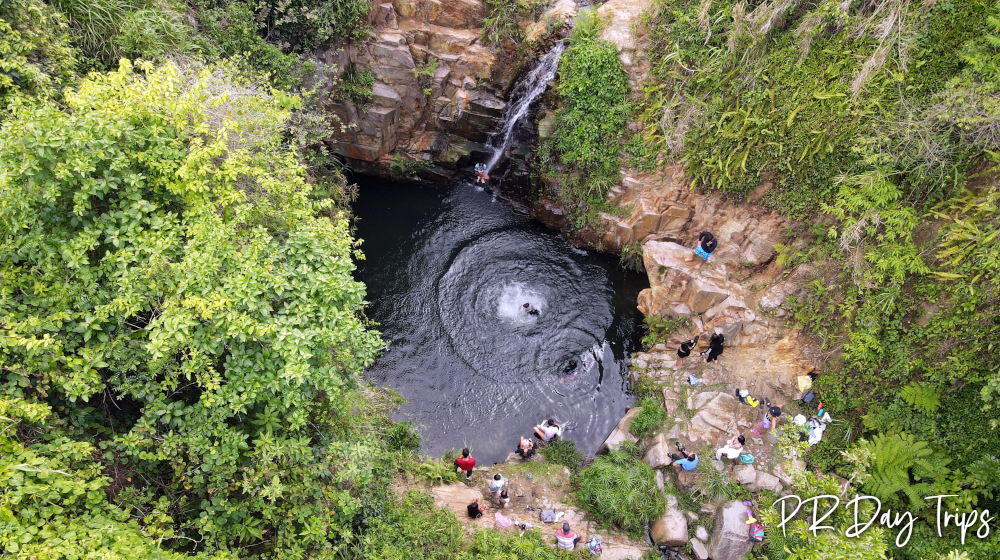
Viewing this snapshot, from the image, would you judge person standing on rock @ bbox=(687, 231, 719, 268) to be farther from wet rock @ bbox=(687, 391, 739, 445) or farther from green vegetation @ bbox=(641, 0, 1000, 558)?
wet rock @ bbox=(687, 391, 739, 445)

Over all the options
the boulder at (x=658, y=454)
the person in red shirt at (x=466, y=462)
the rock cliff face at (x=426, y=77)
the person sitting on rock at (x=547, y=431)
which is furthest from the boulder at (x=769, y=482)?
the rock cliff face at (x=426, y=77)

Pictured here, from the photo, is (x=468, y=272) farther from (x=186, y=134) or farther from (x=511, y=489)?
(x=186, y=134)

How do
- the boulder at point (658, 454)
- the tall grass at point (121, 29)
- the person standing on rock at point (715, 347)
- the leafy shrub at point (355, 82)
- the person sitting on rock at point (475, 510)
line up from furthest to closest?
the leafy shrub at point (355, 82) → the person standing on rock at point (715, 347) → the boulder at point (658, 454) → the person sitting on rock at point (475, 510) → the tall grass at point (121, 29)

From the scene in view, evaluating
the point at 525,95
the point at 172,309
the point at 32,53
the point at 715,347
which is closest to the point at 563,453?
the point at 715,347

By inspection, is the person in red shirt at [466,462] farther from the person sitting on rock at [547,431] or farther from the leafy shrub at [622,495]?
the leafy shrub at [622,495]

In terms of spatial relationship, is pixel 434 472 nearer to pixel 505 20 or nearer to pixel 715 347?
pixel 715 347

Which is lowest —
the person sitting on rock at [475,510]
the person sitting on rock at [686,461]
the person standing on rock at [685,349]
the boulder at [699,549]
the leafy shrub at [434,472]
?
the leafy shrub at [434,472]

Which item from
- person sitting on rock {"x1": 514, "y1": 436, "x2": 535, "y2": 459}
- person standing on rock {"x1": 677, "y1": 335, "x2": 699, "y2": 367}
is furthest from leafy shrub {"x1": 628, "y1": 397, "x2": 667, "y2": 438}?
person sitting on rock {"x1": 514, "y1": 436, "x2": 535, "y2": 459}
